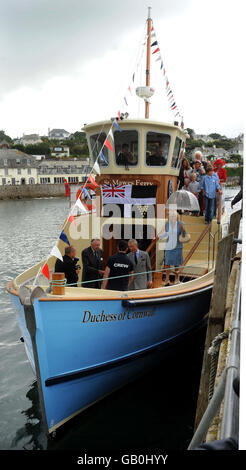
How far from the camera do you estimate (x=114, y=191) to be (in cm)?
953

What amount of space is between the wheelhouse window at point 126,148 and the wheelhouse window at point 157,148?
0.30 metres

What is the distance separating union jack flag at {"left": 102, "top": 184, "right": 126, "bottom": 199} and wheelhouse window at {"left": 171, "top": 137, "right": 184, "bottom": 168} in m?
1.56

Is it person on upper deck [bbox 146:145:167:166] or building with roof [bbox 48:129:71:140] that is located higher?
building with roof [bbox 48:129:71:140]

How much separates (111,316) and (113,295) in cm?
33

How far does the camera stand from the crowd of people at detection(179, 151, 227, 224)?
10.4 meters

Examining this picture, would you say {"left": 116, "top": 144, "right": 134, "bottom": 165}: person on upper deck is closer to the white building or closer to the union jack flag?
the union jack flag

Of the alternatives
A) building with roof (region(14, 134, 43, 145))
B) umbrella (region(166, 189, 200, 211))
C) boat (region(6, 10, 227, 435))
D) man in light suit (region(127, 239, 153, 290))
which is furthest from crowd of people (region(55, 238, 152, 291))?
building with roof (region(14, 134, 43, 145))

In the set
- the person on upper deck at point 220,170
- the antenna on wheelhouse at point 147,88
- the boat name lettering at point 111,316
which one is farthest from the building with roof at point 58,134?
the boat name lettering at point 111,316

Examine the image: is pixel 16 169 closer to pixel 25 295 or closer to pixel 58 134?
pixel 25 295

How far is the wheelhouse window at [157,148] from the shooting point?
30.8 ft

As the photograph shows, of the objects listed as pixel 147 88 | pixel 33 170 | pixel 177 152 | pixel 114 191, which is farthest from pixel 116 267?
pixel 33 170

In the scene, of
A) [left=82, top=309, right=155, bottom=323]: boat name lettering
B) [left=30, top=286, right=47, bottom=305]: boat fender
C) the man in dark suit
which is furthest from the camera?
the man in dark suit

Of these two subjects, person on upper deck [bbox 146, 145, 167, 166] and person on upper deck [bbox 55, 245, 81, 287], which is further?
person on upper deck [bbox 146, 145, 167, 166]
